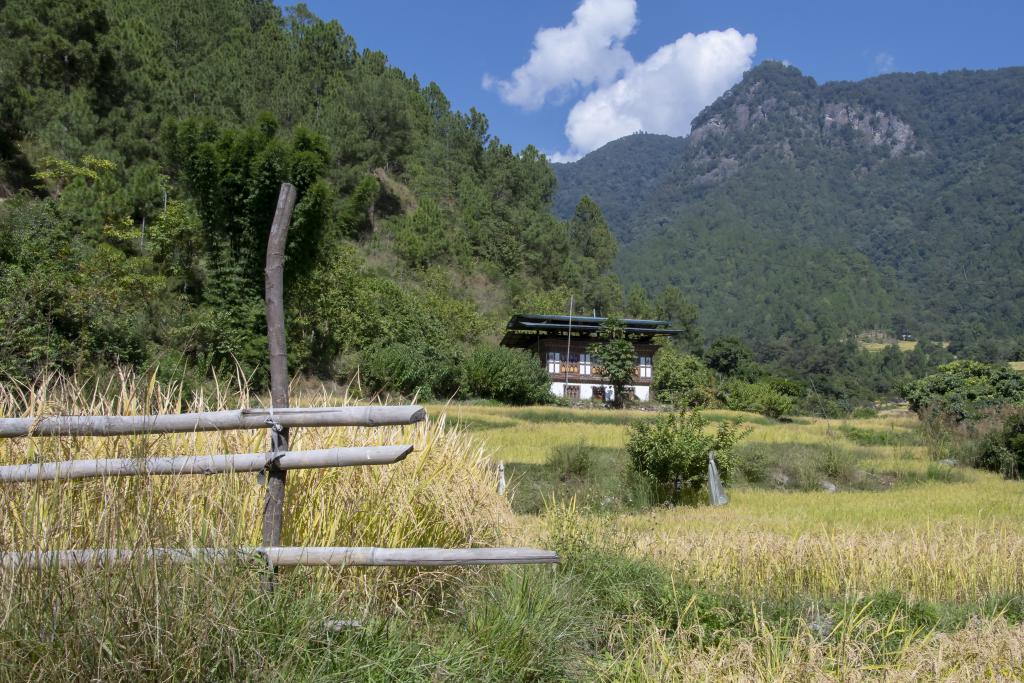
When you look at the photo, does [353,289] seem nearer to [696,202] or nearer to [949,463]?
[949,463]

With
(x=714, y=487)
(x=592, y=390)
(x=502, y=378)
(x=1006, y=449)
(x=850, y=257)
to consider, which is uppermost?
(x=850, y=257)

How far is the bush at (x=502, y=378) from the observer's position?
137ft

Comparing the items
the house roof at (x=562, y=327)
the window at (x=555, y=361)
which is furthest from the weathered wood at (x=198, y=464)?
the window at (x=555, y=361)

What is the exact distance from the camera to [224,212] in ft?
114

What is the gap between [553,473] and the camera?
16.7m

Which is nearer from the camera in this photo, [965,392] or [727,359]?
[965,392]

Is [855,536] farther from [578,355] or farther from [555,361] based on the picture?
[578,355]

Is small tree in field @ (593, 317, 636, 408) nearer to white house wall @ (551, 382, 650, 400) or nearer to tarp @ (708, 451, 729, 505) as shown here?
white house wall @ (551, 382, 650, 400)

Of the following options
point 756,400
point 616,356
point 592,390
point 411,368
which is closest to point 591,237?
point 592,390

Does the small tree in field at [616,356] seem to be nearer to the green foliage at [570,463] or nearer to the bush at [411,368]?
the bush at [411,368]

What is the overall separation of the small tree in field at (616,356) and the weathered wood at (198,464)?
145 ft

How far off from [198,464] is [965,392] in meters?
34.3

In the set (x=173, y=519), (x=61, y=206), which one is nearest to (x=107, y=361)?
(x=61, y=206)

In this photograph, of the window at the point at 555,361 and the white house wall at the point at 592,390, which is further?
the window at the point at 555,361
